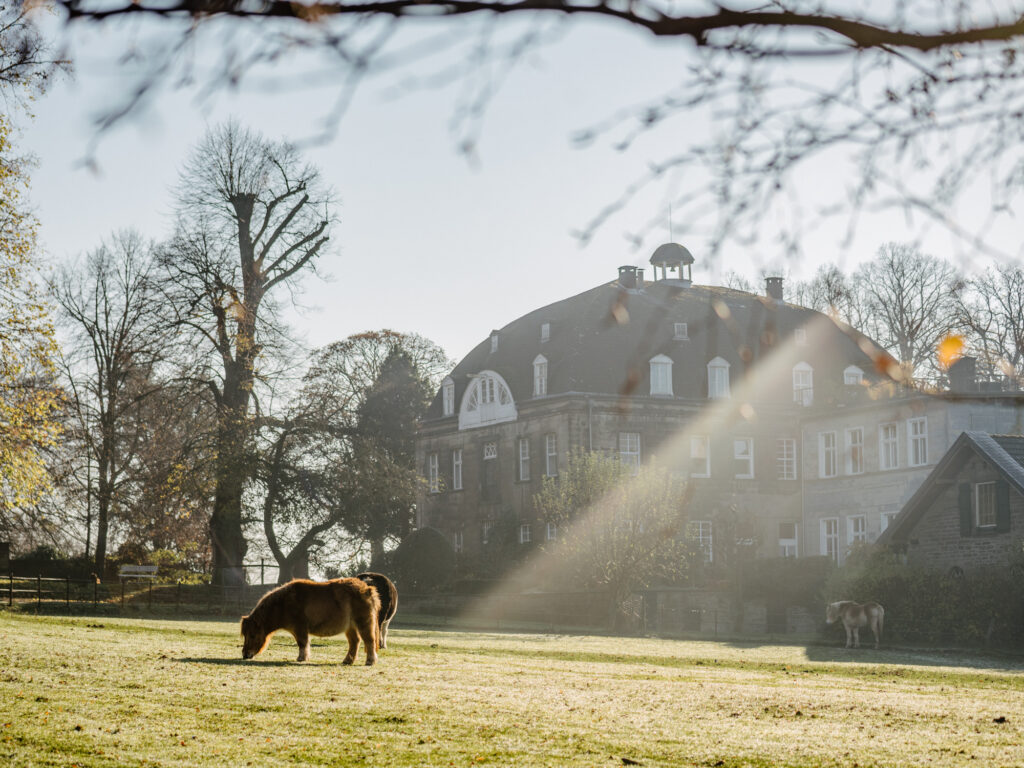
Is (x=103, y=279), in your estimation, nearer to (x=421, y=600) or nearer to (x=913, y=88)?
(x=421, y=600)

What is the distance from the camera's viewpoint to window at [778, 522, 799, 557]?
56.8m

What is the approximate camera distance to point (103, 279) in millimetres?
50312

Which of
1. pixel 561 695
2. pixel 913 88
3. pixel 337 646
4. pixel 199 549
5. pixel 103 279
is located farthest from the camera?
pixel 199 549

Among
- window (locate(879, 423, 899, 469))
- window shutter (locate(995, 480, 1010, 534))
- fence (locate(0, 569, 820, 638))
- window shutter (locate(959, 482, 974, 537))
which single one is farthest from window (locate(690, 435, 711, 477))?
window shutter (locate(995, 480, 1010, 534))

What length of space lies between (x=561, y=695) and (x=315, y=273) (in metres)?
34.4

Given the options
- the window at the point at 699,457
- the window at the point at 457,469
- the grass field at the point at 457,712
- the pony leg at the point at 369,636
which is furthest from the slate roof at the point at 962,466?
the window at the point at 457,469

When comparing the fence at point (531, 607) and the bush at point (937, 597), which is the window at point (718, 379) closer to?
the fence at point (531, 607)

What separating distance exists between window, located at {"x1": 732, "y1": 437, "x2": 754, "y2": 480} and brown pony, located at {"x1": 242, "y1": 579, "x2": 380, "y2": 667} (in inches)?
1644

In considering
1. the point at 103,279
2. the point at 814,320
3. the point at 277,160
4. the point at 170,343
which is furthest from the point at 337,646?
the point at 814,320

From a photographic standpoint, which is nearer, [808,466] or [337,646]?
[337,646]

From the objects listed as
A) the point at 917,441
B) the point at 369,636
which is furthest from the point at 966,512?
the point at 369,636

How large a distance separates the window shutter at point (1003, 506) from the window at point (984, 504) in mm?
565

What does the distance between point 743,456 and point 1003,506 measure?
75.3 ft

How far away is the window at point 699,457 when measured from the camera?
185 feet
